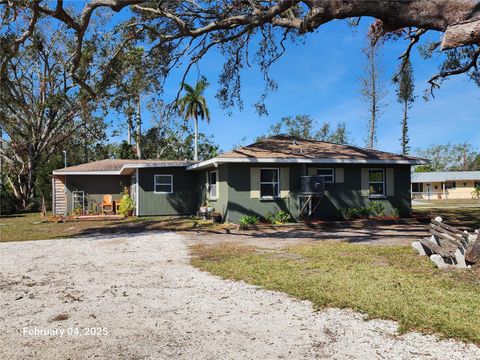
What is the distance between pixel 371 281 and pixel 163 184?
16.5m

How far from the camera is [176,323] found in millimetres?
4625

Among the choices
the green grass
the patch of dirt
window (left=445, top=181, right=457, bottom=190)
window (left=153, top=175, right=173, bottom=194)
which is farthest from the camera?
window (left=445, top=181, right=457, bottom=190)

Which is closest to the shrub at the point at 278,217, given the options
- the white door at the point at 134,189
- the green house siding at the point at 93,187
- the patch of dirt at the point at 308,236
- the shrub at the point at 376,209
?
the patch of dirt at the point at 308,236

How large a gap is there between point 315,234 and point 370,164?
6.10m

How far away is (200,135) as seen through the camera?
45125mm

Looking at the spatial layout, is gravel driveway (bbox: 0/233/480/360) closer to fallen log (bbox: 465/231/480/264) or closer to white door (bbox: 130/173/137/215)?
fallen log (bbox: 465/231/480/264)

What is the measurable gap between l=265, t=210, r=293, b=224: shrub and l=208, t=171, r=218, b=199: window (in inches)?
110

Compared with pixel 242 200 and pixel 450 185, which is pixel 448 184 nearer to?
pixel 450 185

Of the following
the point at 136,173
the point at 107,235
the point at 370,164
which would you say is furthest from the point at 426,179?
the point at 107,235

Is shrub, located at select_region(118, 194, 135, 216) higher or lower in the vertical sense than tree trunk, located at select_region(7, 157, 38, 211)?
lower

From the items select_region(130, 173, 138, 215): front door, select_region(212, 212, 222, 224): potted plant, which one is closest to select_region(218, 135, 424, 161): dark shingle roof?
select_region(212, 212, 222, 224): potted plant

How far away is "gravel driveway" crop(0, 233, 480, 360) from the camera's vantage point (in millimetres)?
3773

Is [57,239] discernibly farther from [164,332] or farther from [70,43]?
[70,43]

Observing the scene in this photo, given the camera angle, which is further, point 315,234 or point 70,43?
point 70,43
